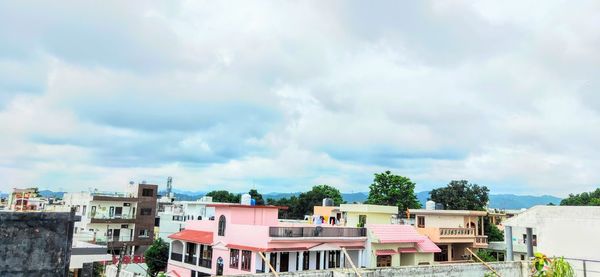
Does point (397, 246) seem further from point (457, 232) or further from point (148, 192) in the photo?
point (148, 192)

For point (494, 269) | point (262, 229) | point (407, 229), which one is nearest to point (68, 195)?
point (262, 229)

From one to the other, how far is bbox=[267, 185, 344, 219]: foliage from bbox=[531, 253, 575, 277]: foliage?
58930 millimetres

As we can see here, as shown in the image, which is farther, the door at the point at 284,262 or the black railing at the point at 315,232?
the door at the point at 284,262

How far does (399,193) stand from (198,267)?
1281 inches

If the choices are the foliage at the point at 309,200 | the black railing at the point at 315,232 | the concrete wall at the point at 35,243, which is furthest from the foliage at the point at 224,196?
the concrete wall at the point at 35,243

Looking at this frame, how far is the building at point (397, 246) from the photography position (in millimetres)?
36219

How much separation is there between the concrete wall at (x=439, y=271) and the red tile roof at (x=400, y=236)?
43.8ft

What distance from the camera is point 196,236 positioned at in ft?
116

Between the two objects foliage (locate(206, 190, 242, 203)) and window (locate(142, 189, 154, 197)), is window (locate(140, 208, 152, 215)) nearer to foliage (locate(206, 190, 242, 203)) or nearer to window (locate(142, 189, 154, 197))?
window (locate(142, 189, 154, 197))

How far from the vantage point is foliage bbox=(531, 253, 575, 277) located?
21.9 meters

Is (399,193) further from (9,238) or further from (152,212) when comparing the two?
(9,238)

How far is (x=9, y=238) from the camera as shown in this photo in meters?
8.92

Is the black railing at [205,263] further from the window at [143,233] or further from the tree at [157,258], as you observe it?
the window at [143,233]

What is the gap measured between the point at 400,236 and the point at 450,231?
7.72m
